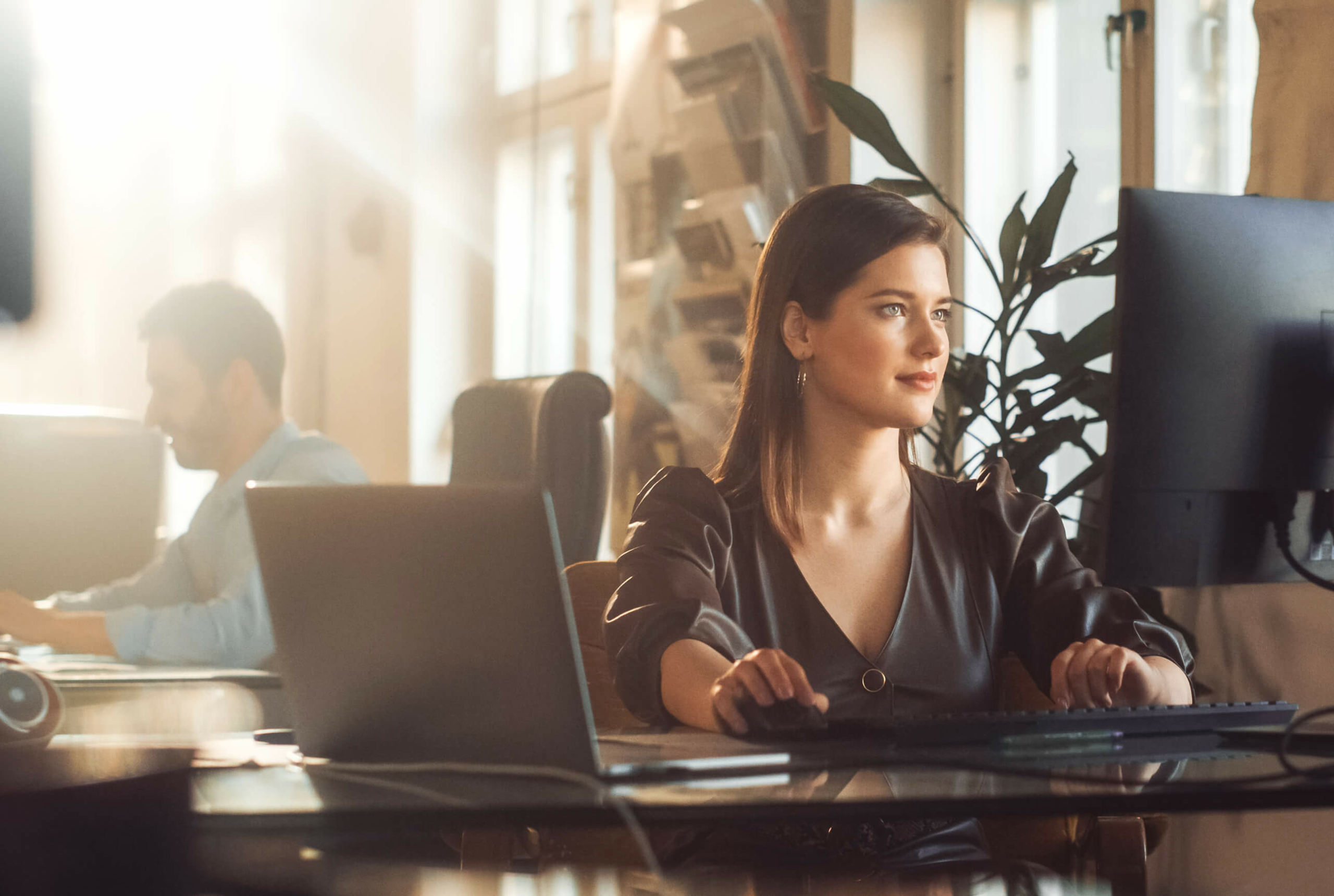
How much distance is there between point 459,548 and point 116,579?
8.50 feet

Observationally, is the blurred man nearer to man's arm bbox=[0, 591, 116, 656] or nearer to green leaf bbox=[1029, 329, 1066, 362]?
man's arm bbox=[0, 591, 116, 656]

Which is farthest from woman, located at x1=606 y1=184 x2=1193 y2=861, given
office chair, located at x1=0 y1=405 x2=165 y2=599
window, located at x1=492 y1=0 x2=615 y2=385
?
window, located at x1=492 y1=0 x2=615 y2=385

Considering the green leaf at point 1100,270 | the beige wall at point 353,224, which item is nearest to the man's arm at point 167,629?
the green leaf at point 1100,270

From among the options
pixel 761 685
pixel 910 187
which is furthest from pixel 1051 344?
pixel 761 685

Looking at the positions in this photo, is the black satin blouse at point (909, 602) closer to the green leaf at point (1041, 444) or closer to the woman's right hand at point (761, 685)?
the woman's right hand at point (761, 685)

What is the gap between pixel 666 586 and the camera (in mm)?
1292

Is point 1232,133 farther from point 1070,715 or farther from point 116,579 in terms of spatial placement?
point 116,579

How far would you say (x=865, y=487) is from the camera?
1463 millimetres

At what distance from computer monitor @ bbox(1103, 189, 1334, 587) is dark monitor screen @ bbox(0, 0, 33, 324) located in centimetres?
243

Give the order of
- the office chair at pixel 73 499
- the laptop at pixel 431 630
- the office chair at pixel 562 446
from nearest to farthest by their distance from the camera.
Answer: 1. the laptop at pixel 431 630
2. the office chair at pixel 562 446
3. the office chair at pixel 73 499

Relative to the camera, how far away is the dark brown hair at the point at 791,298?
56.4 inches

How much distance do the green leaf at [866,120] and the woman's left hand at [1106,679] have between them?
1.23 meters

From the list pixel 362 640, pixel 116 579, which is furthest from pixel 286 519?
pixel 116 579

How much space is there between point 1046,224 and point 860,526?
2.87 feet
